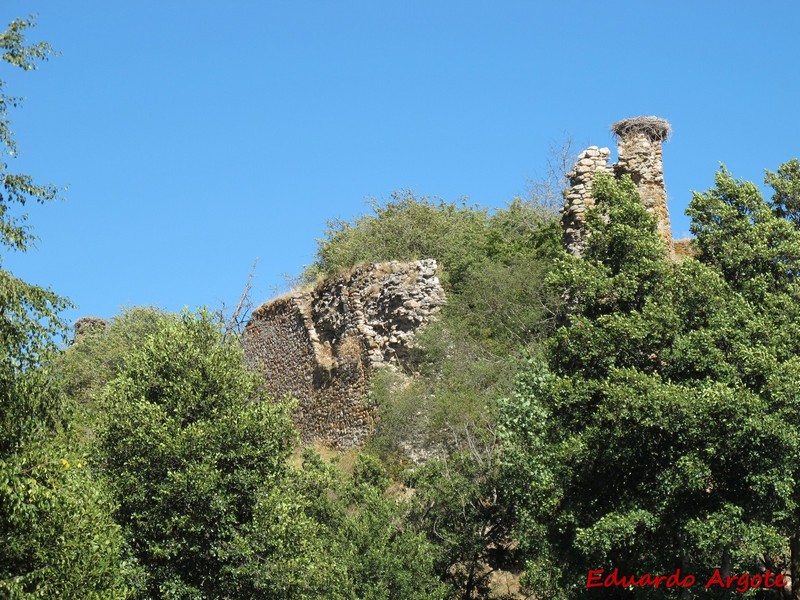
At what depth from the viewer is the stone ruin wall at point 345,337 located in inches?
1223

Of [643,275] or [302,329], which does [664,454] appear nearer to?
→ [643,275]

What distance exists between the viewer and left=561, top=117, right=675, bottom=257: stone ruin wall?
88.7 ft

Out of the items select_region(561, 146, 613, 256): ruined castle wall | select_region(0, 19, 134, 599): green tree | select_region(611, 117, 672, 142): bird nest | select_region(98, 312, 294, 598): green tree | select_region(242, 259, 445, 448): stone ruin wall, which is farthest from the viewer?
select_region(242, 259, 445, 448): stone ruin wall

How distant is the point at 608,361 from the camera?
18.6 meters

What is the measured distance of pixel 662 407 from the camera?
1716 cm

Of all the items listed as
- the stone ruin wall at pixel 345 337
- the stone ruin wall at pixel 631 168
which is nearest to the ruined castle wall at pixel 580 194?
the stone ruin wall at pixel 631 168

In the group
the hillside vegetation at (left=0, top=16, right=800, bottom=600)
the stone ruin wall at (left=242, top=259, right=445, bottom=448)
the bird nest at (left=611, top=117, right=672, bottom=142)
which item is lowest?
the hillside vegetation at (left=0, top=16, right=800, bottom=600)

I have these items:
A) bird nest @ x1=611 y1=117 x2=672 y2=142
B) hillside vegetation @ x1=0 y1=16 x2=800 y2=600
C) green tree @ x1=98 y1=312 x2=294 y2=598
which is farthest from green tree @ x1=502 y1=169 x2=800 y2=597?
bird nest @ x1=611 y1=117 x2=672 y2=142

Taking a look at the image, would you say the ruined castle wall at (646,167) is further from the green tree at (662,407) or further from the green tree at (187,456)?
the green tree at (187,456)

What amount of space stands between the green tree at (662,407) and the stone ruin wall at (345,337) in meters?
10.6

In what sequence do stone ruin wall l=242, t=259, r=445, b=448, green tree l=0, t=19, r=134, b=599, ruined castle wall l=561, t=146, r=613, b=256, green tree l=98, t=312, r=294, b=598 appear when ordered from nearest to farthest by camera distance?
green tree l=0, t=19, r=134, b=599 < green tree l=98, t=312, r=294, b=598 < ruined castle wall l=561, t=146, r=613, b=256 < stone ruin wall l=242, t=259, r=445, b=448

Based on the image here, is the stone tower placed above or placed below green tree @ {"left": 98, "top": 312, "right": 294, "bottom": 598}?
above

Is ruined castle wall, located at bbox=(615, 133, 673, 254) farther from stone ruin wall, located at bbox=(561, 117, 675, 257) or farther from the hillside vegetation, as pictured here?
the hillside vegetation

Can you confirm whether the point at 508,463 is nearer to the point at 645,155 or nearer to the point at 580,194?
the point at 580,194
